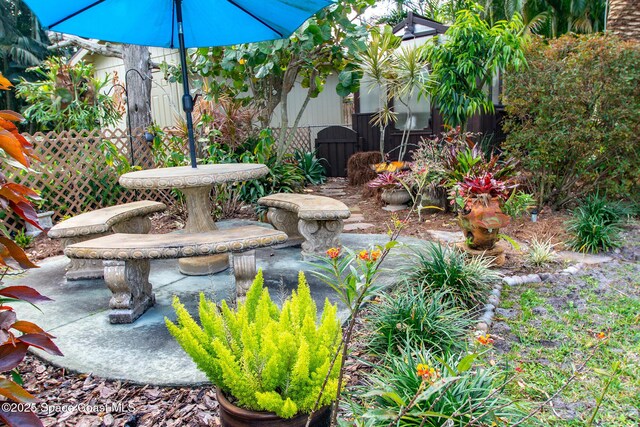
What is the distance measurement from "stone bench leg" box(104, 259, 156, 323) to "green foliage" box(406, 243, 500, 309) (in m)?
1.93

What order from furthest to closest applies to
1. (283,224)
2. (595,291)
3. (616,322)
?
(283,224) < (595,291) < (616,322)

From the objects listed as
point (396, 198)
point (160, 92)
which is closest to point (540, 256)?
point (396, 198)

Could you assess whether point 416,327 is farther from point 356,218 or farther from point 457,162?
point 356,218

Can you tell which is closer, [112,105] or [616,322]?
[616,322]

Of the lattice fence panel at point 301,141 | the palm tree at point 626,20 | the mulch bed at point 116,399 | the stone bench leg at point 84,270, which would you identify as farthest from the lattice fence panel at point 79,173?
the palm tree at point 626,20

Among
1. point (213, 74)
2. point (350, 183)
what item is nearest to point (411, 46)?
point (350, 183)

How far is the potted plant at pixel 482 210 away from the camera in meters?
3.81

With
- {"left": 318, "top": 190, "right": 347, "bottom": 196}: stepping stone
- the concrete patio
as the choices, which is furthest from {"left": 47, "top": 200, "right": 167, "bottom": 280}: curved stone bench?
{"left": 318, "top": 190, "right": 347, "bottom": 196}: stepping stone

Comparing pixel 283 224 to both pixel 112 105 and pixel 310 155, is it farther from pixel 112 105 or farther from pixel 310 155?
pixel 112 105

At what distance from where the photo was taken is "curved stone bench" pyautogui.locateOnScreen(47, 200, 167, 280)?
3471mm

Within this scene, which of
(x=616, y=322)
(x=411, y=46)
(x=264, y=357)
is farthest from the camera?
(x=411, y=46)

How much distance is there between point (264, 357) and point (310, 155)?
827 centimetres

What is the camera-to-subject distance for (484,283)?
329 cm

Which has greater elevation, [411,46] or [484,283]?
[411,46]
